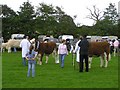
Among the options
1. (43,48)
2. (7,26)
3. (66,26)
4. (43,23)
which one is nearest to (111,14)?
(66,26)

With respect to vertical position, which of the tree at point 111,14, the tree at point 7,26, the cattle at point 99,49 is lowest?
the cattle at point 99,49

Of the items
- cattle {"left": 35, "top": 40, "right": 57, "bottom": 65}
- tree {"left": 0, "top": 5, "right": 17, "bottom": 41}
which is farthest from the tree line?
cattle {"left": 35, "top": 40, "right": 57, "bottom": 65}

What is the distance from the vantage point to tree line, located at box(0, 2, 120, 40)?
57.7 meters

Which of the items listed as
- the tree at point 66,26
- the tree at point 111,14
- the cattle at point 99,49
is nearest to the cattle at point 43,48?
the cattle at point 99,49

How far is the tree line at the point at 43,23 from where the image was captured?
57.7 metres

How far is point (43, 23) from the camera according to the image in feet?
204

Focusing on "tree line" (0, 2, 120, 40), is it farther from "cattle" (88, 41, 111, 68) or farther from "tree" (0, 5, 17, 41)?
"cattle" (88, 41, 111, 68)

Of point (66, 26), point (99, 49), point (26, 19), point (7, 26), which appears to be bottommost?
point (99, 49)

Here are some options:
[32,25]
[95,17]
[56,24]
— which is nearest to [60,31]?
[56,24]

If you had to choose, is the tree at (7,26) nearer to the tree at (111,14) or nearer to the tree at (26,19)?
the tree at (26,19)

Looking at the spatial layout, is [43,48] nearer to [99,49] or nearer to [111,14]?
[99,49]

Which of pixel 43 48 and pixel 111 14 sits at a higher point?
pixel 111 14

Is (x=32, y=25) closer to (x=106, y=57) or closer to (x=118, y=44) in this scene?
(x=118, y=44)

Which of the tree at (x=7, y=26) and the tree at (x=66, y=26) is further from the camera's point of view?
the tree at (x=66, y=26)
